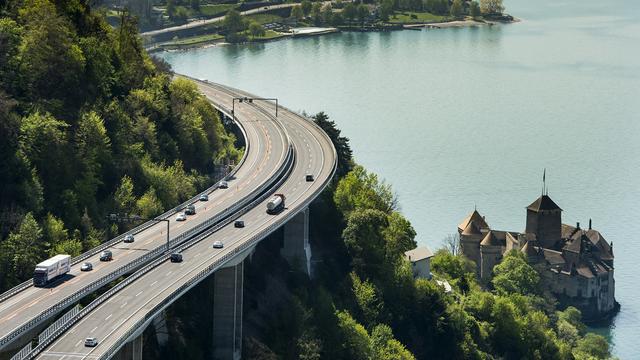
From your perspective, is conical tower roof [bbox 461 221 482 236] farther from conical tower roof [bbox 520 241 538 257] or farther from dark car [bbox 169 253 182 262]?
dark car [bbox 169 253 182 262]

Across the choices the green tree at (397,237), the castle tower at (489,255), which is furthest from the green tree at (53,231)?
the castle tower at (489,255)

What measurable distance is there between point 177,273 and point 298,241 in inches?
799

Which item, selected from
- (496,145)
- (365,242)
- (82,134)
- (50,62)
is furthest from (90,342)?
(496,145)

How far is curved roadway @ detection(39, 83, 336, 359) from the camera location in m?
48.7

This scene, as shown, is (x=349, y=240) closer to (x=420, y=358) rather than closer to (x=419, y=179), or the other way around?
(x=420, y=358)

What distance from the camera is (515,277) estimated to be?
108 meters

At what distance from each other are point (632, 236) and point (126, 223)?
6460cm

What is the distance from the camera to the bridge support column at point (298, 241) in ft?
259

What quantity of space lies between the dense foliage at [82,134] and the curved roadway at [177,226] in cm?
244

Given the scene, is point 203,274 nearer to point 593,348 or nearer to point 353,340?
point 353,340

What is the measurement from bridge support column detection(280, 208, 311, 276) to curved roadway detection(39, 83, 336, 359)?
1.29m

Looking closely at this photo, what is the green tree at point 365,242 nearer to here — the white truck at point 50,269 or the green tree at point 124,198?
the green tree at point 124,198

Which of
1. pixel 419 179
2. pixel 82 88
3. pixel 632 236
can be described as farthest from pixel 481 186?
pixel 82 88

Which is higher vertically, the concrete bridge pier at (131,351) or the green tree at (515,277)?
the concrete bridge pier at (131,351)
